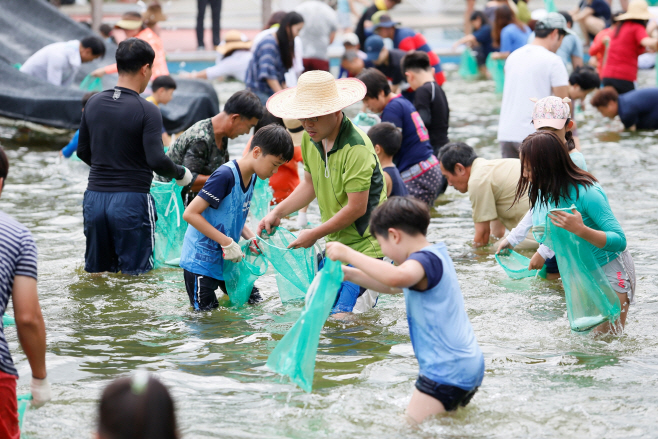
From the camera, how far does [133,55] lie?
523 centimetres

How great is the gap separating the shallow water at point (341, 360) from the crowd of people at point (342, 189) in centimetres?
23

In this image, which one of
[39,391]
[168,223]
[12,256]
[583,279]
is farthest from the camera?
[168,223]

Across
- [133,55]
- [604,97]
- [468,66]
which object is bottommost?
[468,66]

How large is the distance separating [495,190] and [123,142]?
2.87m

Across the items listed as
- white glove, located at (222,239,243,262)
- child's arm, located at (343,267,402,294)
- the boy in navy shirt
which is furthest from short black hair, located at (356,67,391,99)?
child's arm, located at (343,267,402,294)

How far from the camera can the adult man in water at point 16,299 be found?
9.24 feet

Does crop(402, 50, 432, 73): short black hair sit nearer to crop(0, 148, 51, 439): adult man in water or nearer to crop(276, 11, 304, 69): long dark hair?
crop(276, 11, 304, 69): long dark hair

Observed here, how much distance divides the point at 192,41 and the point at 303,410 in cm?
1627

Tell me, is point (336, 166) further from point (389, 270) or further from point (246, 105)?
point (389, 270)

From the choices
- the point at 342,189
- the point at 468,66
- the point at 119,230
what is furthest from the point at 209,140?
the point at 468,66

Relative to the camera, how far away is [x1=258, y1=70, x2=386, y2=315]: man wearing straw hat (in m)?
4.48

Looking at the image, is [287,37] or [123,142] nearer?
[123,142]

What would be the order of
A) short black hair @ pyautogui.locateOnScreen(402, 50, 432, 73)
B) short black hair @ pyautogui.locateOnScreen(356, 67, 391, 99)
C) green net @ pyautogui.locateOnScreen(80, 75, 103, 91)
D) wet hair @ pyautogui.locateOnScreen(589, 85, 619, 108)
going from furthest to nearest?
green net @ pyautogui.locateOnScreen(80, 75, 103, 91) → wet hair @ pyautogui.locateOnScreen(589, 85, 619, 108) → short black hair @ pyautogui.locateOnScreen(402, 50, 432, 73) → short black hair @ pyautogui.locateOnScreen(356, 67, 391, 99)

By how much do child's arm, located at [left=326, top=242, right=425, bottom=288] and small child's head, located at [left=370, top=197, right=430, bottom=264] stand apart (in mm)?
136
